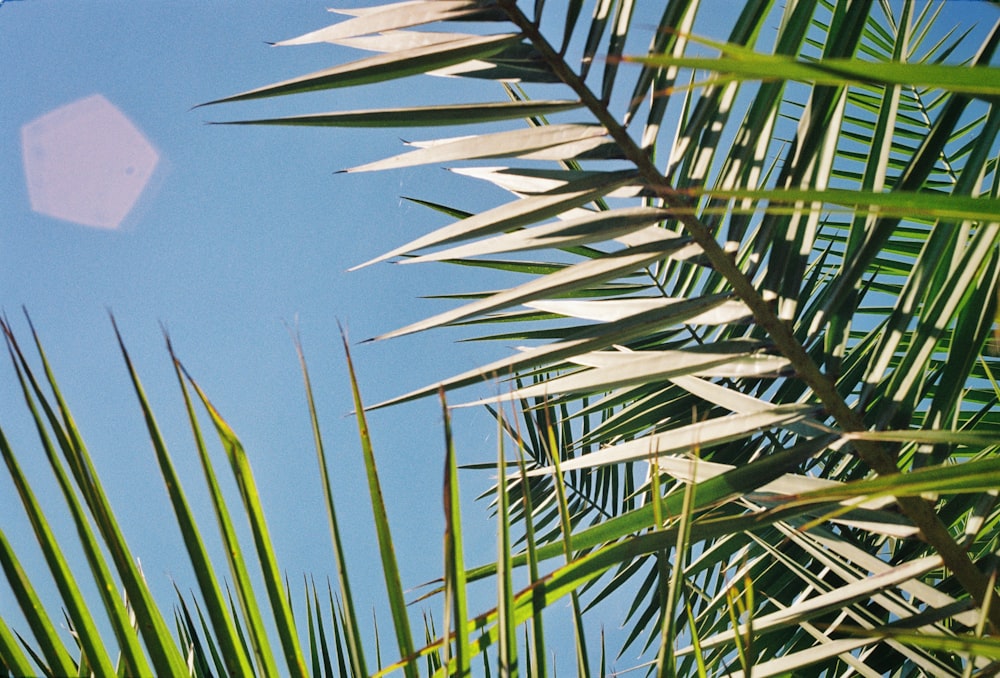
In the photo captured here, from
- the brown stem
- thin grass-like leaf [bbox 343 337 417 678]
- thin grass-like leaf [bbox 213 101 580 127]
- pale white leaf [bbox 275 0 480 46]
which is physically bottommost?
thin grass-like leaf [bbox 343 337 417 678]

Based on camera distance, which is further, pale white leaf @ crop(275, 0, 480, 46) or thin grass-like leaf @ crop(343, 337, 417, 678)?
pale white leaf @ crop(275, 0, 480, 46)

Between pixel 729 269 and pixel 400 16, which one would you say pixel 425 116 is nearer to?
pixel 400 16

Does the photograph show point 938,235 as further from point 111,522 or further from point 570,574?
point 111,522

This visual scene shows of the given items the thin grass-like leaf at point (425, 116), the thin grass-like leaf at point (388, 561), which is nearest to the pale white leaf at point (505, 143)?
the thin grass-like leaf at point (425, 116)

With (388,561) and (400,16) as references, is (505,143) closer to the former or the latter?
(400,16)

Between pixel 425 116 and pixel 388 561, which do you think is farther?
pixel 425 116

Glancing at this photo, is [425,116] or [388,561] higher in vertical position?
[425,116]

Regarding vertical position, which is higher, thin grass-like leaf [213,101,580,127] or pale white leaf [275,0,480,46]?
pale white leaf [275,0,480,46]

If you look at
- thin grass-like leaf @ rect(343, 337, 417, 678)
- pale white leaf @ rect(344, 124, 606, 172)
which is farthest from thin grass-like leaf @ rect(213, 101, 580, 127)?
thin grass-like leaf @ rect(343, 337, 417, 678)

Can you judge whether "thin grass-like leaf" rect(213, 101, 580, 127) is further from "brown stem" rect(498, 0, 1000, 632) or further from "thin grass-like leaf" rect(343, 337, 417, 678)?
"thin grass-like leaf" rect(343, 337, 417, 678)

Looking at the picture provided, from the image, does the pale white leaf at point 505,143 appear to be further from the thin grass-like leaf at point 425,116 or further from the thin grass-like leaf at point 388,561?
the thin grass-like leaf at point 388,561

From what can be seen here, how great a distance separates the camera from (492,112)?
654 mm

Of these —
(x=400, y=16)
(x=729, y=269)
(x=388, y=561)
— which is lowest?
(x=388, y=561)

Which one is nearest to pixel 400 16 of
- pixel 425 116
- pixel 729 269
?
pixel 425 116
